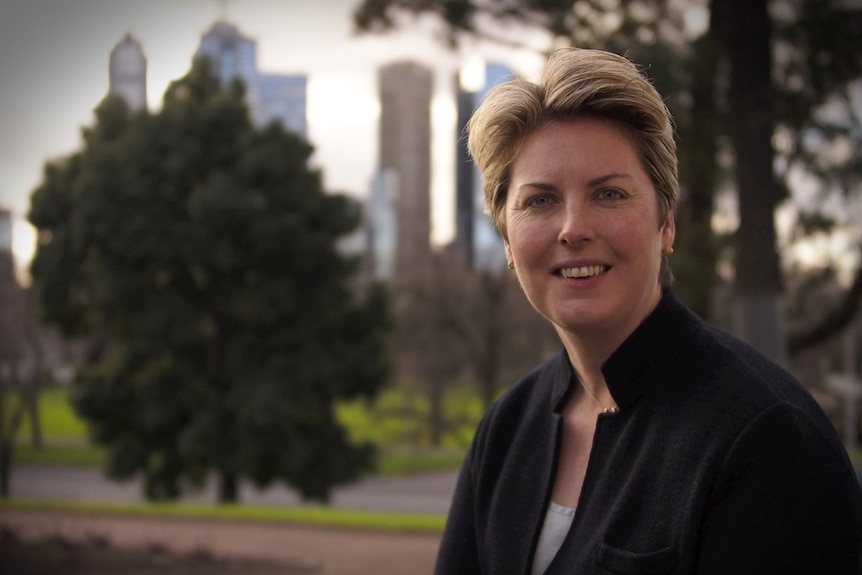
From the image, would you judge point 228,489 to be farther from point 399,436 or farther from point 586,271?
point 586,271

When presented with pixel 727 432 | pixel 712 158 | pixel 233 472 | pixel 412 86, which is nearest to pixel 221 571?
pixel 712 158

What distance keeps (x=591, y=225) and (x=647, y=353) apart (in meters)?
0.21

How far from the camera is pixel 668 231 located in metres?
1.53

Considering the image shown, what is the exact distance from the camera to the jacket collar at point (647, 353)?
4.52ft

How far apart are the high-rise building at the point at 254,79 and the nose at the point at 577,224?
39.7 feet

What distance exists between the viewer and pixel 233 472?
1497 cm

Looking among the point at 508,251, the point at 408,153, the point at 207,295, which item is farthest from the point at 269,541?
the point at 408,153

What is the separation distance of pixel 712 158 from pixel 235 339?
9969mm

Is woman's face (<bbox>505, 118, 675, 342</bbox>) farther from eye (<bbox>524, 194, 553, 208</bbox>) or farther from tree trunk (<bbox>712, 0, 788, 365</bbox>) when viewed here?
tree trunk (<bbox>712, 0, 788, 365</bbox>)

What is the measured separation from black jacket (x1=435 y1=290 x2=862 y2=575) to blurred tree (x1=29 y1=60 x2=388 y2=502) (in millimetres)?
13343

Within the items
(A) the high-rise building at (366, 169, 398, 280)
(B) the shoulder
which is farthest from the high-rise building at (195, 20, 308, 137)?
(B) the shoulder

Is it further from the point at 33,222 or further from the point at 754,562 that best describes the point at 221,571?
the point at 33,222

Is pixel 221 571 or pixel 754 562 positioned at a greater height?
pixel 754 562

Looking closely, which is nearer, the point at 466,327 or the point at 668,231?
the point at 668,231
